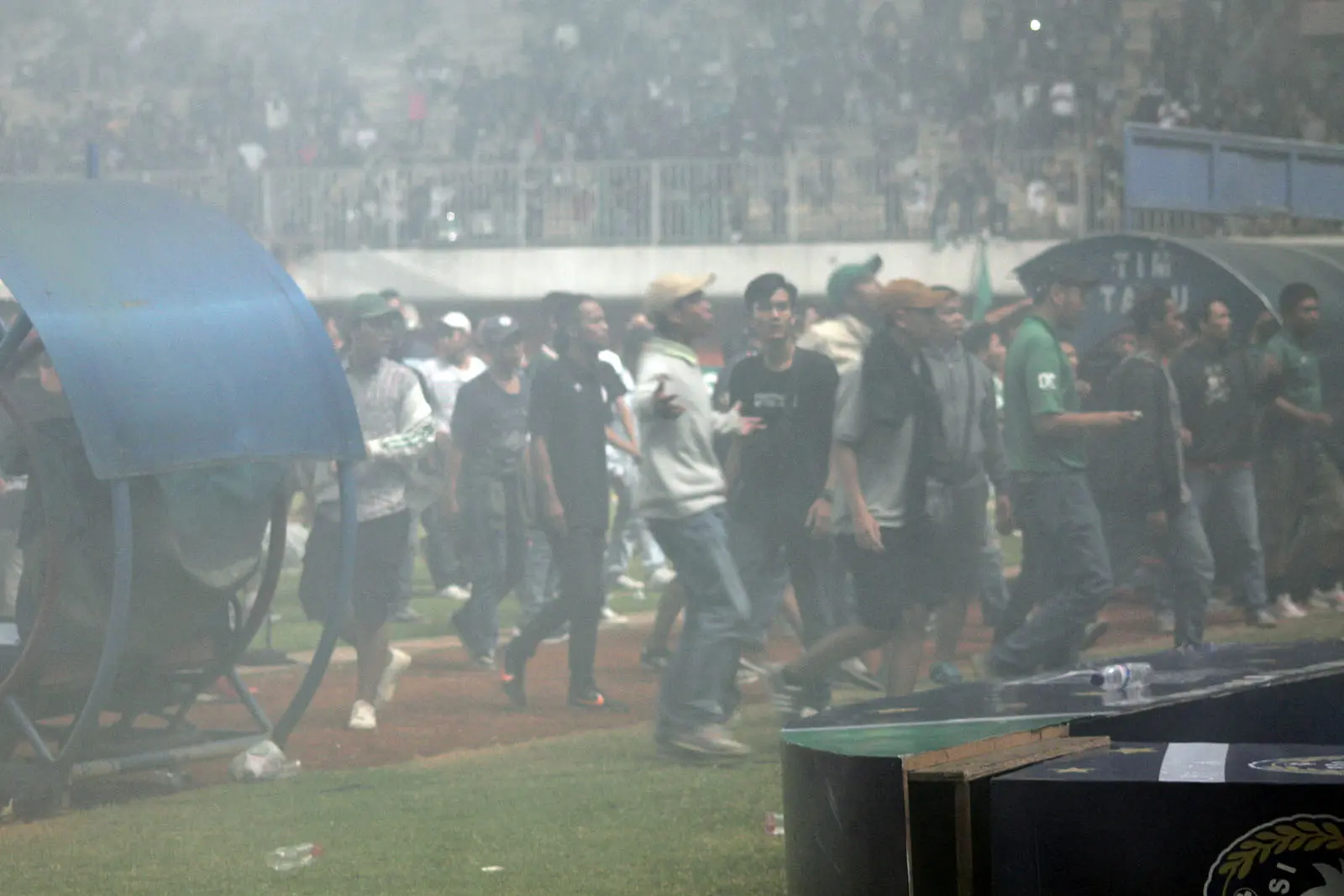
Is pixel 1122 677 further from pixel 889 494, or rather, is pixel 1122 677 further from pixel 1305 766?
pixel 889 494

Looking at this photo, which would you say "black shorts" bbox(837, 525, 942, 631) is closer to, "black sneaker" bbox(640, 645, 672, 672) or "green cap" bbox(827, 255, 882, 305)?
"black sneaker" bbox(640, 645, 672, 672)

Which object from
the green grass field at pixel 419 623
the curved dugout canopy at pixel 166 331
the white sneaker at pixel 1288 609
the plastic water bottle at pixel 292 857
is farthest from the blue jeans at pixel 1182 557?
the plastic water bottle at pixel 292 857

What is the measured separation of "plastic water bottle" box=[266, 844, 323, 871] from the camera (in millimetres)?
4871

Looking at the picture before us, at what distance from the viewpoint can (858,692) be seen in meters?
7.22

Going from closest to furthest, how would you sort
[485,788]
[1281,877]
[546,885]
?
[1281,877] → [546,885] → [485,788]

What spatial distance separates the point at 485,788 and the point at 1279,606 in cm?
447

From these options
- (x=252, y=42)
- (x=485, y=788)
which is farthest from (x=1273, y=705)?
(x=252, y=42)

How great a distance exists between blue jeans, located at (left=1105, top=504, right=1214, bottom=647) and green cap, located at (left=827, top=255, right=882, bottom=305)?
1497 mm

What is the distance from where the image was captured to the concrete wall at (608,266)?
31.4ft

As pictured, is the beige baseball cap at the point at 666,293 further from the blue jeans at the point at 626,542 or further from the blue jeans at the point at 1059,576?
the blue jeans at the point at 626,542

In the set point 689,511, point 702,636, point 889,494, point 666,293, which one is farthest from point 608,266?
point 702,636

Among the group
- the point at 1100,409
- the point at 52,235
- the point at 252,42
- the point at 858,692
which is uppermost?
the point at 252,42

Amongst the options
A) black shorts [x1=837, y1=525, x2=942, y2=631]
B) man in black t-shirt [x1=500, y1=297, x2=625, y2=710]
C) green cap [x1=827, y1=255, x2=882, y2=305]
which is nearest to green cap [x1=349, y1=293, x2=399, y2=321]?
man in black t-shirt [x1=500, y1=297, x2=625, y2=710]

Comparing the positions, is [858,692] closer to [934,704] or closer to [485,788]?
[485,788]
